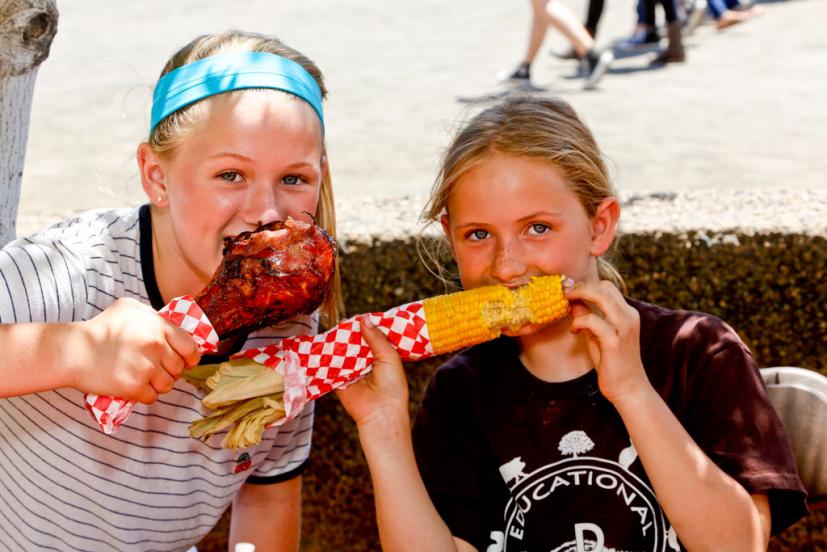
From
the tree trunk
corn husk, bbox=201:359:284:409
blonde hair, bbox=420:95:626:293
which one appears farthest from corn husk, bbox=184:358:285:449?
the tree trunk

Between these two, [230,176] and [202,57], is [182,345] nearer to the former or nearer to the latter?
[230,176]

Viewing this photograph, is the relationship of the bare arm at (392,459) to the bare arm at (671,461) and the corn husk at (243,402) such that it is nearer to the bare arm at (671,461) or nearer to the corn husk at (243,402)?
the corn husk at (243,402)

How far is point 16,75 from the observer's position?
2.86 m

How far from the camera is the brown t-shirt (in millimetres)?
2463

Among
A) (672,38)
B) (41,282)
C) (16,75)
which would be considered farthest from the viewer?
(672,38)

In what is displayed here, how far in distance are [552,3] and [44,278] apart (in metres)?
8.29

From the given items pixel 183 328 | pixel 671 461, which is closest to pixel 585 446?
pixel 671 461

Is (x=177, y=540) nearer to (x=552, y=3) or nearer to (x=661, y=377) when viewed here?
(x=661, y=377)

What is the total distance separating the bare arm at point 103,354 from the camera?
206 centimetres

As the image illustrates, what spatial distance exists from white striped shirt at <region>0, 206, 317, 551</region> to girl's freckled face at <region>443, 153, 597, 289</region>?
0.82 m

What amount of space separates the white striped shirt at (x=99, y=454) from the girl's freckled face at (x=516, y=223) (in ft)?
2.69

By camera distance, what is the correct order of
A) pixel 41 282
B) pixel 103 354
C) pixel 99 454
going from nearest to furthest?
1. pixel 103 354
2. pixel 41 282
3. pixel 99 454

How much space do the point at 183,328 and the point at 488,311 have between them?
0.74 meters

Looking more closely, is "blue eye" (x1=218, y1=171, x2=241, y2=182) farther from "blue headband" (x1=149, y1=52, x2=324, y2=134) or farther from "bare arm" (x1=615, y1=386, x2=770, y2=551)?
"bare arm" (x1=615, y1=386, x2=770, y2=551)
